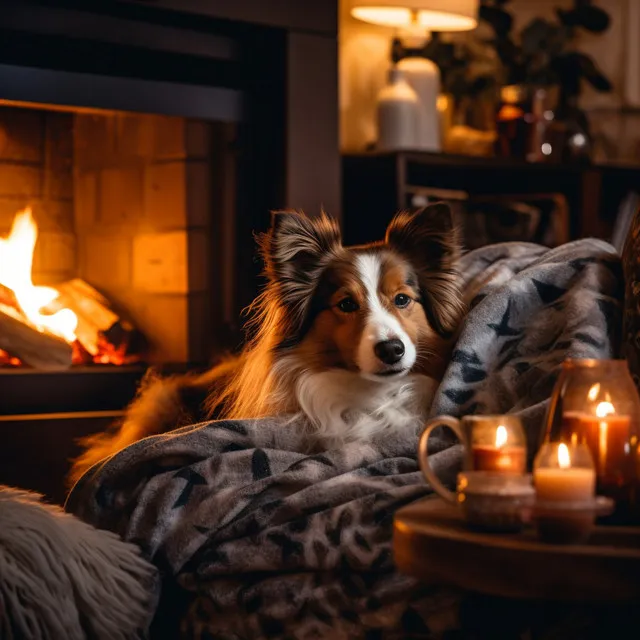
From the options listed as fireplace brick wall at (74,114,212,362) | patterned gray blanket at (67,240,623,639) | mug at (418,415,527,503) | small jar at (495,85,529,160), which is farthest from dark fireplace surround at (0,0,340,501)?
mug at (418,415,527,503)

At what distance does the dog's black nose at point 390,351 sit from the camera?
5.79ft

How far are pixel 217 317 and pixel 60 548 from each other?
4.27 feet

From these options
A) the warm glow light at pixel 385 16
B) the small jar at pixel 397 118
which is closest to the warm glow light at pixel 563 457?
the small jar at pixel 397 118

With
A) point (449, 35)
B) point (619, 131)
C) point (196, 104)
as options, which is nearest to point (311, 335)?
point (196, 104)

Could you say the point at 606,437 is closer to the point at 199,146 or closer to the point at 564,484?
the point at 564,484

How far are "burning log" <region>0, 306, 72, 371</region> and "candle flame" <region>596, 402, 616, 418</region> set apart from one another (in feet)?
5.26

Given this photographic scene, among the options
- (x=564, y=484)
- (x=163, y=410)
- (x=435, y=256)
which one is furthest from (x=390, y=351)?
(x=564, y=484)

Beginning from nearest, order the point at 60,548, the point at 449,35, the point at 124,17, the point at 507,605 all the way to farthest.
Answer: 1. the point at 507,605
2. the point at 60,548
3. the point at 124,17
4. the point at 449,35

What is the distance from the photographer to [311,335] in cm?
193

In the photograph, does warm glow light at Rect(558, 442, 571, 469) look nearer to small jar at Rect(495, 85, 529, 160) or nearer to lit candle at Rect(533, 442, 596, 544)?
lit candle at Rect(533, 442, 596, 544)

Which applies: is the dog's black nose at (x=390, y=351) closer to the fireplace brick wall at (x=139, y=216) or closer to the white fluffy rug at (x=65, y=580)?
the white fluffy rug at (x=65, y=580)

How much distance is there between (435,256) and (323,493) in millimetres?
605

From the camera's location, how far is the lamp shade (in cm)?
325

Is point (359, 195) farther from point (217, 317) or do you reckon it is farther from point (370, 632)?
point (370, 632)
